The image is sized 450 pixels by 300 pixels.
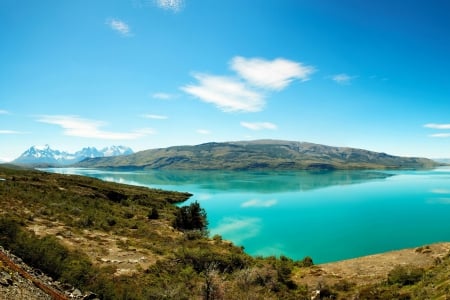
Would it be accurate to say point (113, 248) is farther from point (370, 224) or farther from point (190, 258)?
point (370, 224)

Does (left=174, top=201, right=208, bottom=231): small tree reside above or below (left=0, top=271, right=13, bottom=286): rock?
below

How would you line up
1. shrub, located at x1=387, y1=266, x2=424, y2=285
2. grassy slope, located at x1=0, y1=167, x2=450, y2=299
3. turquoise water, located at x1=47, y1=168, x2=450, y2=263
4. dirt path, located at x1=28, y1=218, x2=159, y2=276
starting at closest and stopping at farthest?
grassy slope, located at x1=0, y1=167, x2=450, y2=299 < shrub, located at x1=387, y1=266, x2=424, y2=285 < dirt path, located at x1=28, y1=218, x2=159, y2=276 < turquoise water, located at x1=47, y1=168, x2=450, y2=263

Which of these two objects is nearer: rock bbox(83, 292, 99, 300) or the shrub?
rock bbox(83, 292, 99, 300)

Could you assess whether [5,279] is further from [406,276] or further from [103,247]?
[406,276]

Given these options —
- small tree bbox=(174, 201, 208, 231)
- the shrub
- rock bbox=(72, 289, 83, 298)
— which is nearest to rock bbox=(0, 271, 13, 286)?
rock bbox=(72, 289, 83, 298)

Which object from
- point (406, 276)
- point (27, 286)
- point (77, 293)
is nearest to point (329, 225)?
point (406, 276)

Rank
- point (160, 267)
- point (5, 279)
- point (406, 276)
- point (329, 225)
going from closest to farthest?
point (5, 279) < point (406, 276) < point (160, 267) < point (329, 225)

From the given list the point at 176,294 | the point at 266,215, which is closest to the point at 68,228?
the point at 176,294

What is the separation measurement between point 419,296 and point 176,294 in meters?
16.4

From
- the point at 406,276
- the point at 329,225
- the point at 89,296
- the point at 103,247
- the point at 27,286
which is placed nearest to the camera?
the point at 27,286

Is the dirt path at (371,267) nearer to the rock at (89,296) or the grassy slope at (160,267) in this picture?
the grassy slope at (160,267)

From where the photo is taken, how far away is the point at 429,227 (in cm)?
6406

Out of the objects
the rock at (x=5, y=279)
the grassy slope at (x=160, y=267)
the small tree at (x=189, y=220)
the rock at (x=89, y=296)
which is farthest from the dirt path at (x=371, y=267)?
the small tree at (x=189, y=220)

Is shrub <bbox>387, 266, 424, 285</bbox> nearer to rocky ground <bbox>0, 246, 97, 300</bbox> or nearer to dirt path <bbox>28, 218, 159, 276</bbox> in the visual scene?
dirt path <bbox>28, 218, 159, 276</bbox>
